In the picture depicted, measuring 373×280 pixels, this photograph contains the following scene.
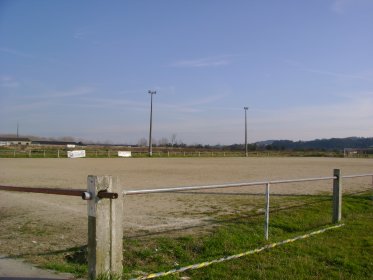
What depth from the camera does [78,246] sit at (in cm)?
675

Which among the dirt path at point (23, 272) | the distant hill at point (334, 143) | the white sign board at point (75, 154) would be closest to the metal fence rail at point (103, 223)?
the dirt path at point (23, 272)

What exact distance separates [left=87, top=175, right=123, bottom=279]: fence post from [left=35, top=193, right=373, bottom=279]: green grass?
947 millimetres

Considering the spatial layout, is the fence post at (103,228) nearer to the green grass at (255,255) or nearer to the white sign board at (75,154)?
the green grass at (255,255)

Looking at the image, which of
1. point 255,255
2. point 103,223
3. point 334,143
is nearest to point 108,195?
point 103,223

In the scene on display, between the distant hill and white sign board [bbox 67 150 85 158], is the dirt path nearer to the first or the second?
white sign board [bbox 67 150 85 158]

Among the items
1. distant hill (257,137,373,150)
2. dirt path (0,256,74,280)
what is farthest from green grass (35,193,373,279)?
distant hill (257,137,373,150)

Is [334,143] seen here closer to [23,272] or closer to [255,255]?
[255,255]

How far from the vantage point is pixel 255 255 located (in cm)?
630

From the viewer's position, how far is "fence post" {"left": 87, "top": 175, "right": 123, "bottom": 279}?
14.2ft

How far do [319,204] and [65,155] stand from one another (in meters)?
49.4

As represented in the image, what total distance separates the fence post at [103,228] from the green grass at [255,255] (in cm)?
95

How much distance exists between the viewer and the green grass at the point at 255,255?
5.49 m

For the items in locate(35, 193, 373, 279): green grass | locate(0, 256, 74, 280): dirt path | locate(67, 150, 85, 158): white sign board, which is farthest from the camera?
locate(67, 150, 85, 158): white sign board

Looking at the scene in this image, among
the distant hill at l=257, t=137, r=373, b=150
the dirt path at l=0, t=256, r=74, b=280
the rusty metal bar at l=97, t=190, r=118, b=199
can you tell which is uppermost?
the distant hill at l=257, t=137, r=373, b=150
